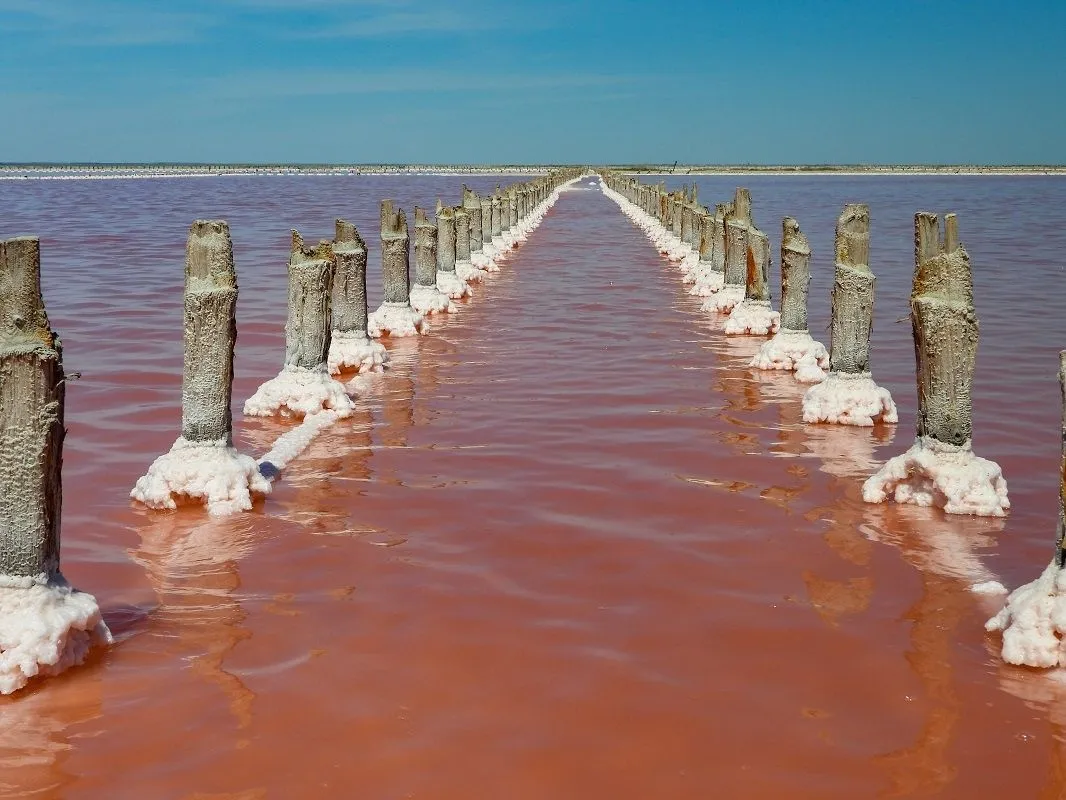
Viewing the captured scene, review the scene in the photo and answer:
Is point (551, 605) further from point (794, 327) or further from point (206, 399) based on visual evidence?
point (794, 327)

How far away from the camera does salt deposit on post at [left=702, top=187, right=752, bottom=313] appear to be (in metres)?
16.1

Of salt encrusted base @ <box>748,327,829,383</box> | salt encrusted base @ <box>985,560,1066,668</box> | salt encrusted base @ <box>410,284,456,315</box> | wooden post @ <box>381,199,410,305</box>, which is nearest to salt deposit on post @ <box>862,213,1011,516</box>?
salt encrusted base @ <box>985,560,1066,668</box>

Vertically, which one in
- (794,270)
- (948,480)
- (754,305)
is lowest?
(948,480)

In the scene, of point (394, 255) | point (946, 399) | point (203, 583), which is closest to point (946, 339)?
point (946, 399)

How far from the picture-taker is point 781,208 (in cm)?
5053

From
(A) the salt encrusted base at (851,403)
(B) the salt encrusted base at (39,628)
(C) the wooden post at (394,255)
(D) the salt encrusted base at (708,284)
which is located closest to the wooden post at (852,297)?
(A) the salt encrusted base at (851,403)

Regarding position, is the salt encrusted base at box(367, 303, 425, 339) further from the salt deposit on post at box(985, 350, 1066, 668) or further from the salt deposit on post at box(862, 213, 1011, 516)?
the salt deposit on post at box(985, 350, 1066, 668)

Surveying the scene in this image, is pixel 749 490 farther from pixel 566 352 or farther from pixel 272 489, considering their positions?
pixel 566 352

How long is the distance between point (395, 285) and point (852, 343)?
6.86 m

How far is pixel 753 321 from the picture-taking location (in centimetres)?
1438

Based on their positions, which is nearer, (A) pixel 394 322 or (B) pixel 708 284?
(A) pixel 394 322

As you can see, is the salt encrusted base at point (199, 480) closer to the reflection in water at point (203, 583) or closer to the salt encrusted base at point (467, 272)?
the reflection in water at point (203, 583)

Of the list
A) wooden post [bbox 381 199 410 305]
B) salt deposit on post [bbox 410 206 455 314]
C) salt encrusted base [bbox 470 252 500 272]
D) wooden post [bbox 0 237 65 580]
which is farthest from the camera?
salt encrusted base [bbox 470 252 500 272]

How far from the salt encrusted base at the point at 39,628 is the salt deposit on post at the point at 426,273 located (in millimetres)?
11506
